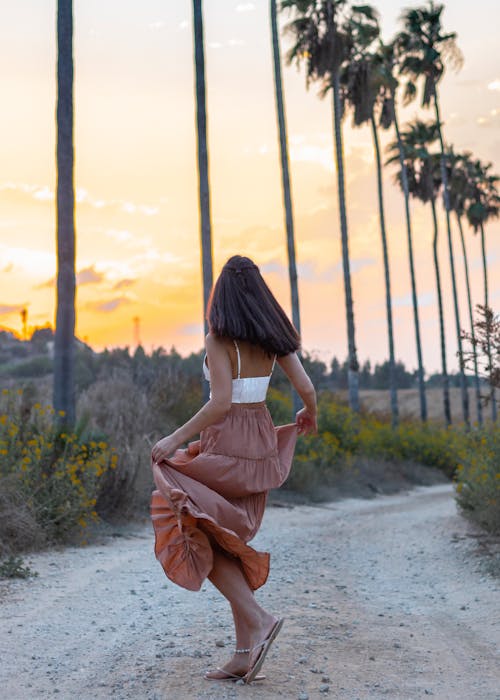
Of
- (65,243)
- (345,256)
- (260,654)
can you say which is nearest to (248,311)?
(260,654)

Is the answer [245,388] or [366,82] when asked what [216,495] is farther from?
[366,82]

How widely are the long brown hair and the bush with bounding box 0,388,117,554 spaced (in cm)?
570

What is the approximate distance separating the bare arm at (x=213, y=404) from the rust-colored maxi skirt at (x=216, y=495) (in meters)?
0.11

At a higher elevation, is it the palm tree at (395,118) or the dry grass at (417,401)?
the palm tree at (395,118)

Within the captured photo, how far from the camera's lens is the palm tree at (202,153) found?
2130 cm

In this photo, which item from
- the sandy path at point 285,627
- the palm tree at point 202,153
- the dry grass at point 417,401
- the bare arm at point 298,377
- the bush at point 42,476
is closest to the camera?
the sandy path at point 285,627

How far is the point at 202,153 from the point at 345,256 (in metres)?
13.0

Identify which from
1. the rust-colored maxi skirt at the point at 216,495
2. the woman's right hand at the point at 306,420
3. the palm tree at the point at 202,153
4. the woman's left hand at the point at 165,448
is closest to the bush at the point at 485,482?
the woman's right hand at the point at 306,420

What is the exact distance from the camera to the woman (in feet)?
17.4

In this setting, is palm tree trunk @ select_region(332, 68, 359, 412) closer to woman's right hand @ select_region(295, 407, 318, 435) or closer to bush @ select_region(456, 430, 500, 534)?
bush @ select_region(456, 430, 500, 534)

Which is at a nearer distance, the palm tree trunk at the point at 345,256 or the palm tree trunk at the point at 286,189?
the palm tree trunk at the point at 286,189

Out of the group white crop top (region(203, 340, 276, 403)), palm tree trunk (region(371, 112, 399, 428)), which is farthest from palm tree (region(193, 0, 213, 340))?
palm tree trunk (region(371, 112, 399, 428))

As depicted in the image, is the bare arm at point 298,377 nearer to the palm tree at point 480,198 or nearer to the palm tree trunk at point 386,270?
the palm tree trunk at point 386,270

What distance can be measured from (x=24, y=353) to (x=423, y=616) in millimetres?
42940
